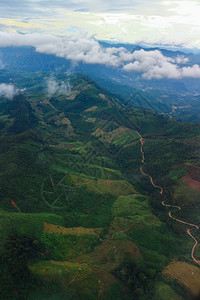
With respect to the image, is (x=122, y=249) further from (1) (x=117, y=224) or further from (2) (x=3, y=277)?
(2) (x=3, y=277)

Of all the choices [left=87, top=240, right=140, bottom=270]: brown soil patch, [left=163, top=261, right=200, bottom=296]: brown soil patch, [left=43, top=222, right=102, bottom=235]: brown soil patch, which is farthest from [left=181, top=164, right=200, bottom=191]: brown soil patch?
[left=43, top=222, right=102, bottom=235]: brown soil patch

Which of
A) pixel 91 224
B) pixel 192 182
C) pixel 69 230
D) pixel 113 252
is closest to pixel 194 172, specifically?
pixel 192 182

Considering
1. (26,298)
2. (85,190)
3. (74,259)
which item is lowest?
(85,190)

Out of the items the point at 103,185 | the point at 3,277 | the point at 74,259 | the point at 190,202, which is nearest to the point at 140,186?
the point at 103,185

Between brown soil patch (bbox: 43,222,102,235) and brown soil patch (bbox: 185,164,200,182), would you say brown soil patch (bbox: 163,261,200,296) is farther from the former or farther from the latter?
brown soil patch (bbox: 185,164,200,182)

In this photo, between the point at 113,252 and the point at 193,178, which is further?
the point at 193,178

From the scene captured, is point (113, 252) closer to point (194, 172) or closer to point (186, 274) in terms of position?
point (186, 274)

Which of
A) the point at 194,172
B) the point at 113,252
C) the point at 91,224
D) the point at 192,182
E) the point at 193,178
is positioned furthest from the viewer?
the point at 194,172
